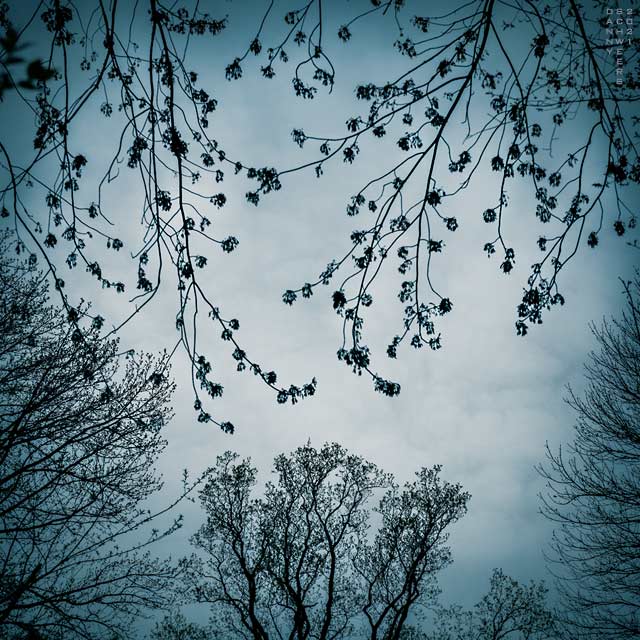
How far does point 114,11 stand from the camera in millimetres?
3055

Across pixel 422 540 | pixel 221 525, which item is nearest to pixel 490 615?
pixel 422 540

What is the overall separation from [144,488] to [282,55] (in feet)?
26.8

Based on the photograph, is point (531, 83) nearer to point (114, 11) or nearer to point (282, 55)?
point (282, 55)

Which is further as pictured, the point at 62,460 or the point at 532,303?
the point at 62,460

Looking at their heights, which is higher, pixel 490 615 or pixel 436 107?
pixel 436 107

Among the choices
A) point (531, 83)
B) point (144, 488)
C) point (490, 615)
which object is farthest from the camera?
point (490, 615)

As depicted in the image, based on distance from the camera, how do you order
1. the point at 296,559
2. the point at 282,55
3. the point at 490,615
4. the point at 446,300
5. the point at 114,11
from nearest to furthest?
1. the point at 114,11
2. the point at 446,300
3. the point at 282,55
4. the point at 296,559
5. the point at 490,615

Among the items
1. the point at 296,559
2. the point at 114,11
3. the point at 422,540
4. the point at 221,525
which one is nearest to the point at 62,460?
the point at 114,11

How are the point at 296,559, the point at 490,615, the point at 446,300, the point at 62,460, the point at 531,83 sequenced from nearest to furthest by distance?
the point at 531,83 → the point at 446,300 → the point at 62,460 → the point at 296,559 → the point at 490,615

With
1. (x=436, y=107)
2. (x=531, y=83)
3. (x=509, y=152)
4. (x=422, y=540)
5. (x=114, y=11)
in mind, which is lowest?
(x=422, y=540)

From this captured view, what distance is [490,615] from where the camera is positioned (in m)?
22.6

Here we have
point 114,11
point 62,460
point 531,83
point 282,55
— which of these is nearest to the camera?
point 114,11

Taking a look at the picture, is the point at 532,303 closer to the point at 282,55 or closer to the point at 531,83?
the point at 531,83

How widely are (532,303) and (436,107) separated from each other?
8.66 feet
